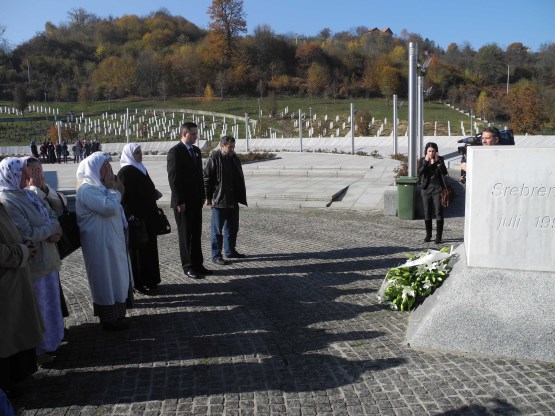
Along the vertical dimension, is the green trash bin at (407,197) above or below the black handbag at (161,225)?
below

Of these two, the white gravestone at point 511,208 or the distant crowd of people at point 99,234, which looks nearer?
the distant crowd of people at point 99,234

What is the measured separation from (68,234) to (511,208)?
3940mm

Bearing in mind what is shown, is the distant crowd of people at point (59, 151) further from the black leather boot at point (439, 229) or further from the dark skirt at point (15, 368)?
the dark skirt at point (15, 368)

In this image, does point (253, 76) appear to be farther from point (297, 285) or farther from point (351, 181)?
point (297, 285)

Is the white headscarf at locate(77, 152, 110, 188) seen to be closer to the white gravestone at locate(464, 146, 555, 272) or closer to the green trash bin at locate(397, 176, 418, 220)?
the white gravestone at locate(464, 146, 555, 272)

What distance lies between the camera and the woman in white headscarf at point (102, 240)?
5.07 metres

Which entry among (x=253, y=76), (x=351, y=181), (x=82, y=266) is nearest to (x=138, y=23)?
(x=253, y=76)

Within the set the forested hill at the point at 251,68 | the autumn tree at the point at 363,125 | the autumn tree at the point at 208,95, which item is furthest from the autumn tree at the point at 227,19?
the autumn tree at the point at 363,125

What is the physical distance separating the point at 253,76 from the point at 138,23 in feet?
160

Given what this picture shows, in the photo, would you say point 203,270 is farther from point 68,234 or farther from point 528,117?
point 528,117

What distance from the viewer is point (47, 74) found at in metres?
95.5

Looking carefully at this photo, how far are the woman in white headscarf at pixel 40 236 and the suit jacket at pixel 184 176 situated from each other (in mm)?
2179

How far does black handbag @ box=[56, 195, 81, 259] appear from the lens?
5020mm

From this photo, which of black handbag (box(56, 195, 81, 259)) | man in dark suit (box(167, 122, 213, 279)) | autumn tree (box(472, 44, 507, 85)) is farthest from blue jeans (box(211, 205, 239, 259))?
autumn tree (box(472, 44, 507, 85))
